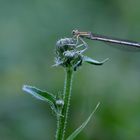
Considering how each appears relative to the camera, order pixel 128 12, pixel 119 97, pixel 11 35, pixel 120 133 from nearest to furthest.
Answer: pixel 120 133 → pixel 119 97 → pixel 11 35 → pixel 128 12

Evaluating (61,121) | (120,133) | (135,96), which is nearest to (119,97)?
(135,96)

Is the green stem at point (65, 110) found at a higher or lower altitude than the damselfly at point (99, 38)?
lower

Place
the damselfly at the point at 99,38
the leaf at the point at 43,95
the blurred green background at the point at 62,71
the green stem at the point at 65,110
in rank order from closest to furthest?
the green stem at the point at 65,110, the leaf at the point at 43,95, the damselfly at the point at 99,38, the blurred green background at the point at 62,71

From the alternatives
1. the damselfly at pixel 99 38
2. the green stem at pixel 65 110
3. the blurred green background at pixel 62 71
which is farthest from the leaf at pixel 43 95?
the blurred green background at pixel 62 71

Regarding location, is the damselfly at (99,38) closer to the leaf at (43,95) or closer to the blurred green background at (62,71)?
the blurred green background at (62,71)

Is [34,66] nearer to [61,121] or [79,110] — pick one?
[79,110]

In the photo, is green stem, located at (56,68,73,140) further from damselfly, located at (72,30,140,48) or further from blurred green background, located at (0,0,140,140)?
blurred green background, located at (0,0,140,140)

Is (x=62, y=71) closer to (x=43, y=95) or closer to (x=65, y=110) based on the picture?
(x=43, y=95)

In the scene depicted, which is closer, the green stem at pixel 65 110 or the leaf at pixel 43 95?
the green stem at pixel 65 110
